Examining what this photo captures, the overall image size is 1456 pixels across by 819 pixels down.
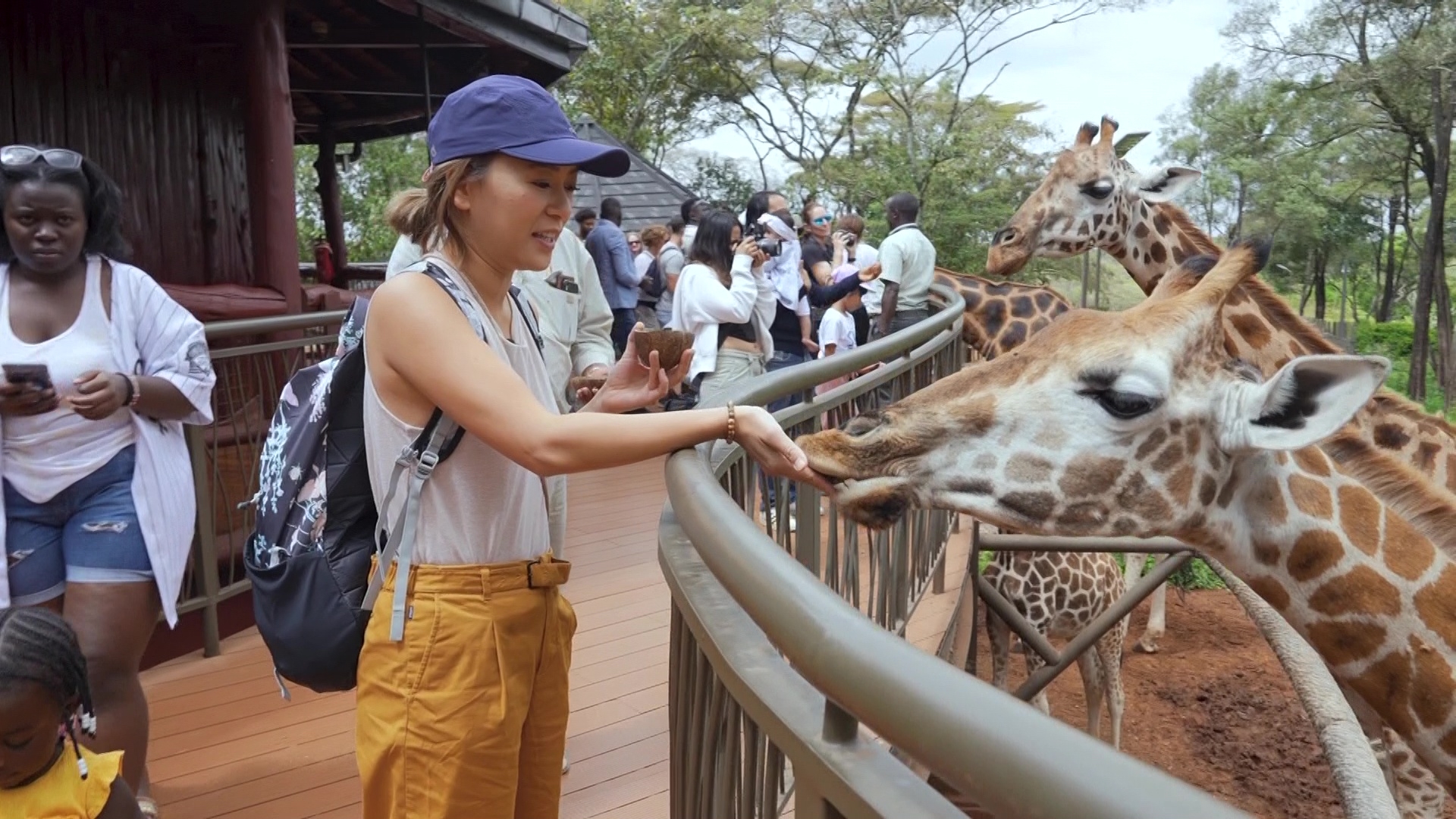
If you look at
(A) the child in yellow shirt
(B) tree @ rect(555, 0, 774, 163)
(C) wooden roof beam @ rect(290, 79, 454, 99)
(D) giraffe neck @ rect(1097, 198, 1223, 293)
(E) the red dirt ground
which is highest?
(B) tree @ rect(555, 0, 774, 163)

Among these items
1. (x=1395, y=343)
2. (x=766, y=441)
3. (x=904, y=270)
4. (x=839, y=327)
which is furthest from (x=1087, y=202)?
(x=1395, y=343)

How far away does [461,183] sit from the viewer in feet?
6.14

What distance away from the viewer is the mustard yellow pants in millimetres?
1817

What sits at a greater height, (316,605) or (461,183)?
(461,183)

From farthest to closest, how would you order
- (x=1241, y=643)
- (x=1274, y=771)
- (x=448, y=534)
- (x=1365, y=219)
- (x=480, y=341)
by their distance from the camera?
(x=1365, y=219) → (x=1241, y=643) → (x=1274, y=771) → (x=448, y=534) → (x=480, y=341)

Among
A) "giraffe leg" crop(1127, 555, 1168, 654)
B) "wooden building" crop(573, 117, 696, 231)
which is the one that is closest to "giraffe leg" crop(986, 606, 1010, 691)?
"giraffe leg" crop(1127, 555, 1168, 654)

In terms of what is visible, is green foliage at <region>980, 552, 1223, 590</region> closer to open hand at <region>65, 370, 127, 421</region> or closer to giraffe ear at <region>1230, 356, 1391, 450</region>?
giraffe ear at <region>1230, 356, 1391, 450</region>

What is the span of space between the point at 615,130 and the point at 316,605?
25.7m

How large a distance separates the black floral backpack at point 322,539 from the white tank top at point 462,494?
62mm

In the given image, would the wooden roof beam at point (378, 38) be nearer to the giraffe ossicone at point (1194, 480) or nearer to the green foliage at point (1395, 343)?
the giraffe ossicone at point (1194, 480)

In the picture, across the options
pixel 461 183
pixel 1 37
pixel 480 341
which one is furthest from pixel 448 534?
pixel 1 37

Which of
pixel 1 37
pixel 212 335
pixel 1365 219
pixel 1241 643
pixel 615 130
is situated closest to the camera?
pixel 212 335

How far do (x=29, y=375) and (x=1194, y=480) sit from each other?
9.08ft

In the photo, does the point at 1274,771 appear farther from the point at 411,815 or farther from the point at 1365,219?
the point at 1365,219
